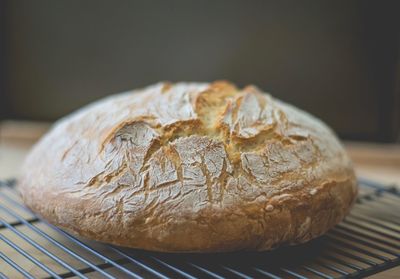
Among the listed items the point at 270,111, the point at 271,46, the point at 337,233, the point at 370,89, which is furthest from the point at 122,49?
the point at 337,233

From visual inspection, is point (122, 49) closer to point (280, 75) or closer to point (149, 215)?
point (280, 75)

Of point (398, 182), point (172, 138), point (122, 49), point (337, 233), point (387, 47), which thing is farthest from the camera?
point (122, 49)

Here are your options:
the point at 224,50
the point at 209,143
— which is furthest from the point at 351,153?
the point at 209,143

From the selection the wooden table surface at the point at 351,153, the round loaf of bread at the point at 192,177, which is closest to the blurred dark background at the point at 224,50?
the wooden table surface at the point at 351,153

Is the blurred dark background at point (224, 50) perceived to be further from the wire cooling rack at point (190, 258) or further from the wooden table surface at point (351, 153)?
the wire cooling rack at point (190, 258)

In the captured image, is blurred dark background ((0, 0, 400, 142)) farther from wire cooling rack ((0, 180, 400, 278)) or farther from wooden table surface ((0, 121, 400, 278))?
wire cooling rack ((0, 180, 400, 278))

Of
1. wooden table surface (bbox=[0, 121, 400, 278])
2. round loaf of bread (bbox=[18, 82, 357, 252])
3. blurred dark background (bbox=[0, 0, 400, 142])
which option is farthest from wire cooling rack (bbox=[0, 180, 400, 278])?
blurred dark background (bbox=[0, 0, 400, 142])
